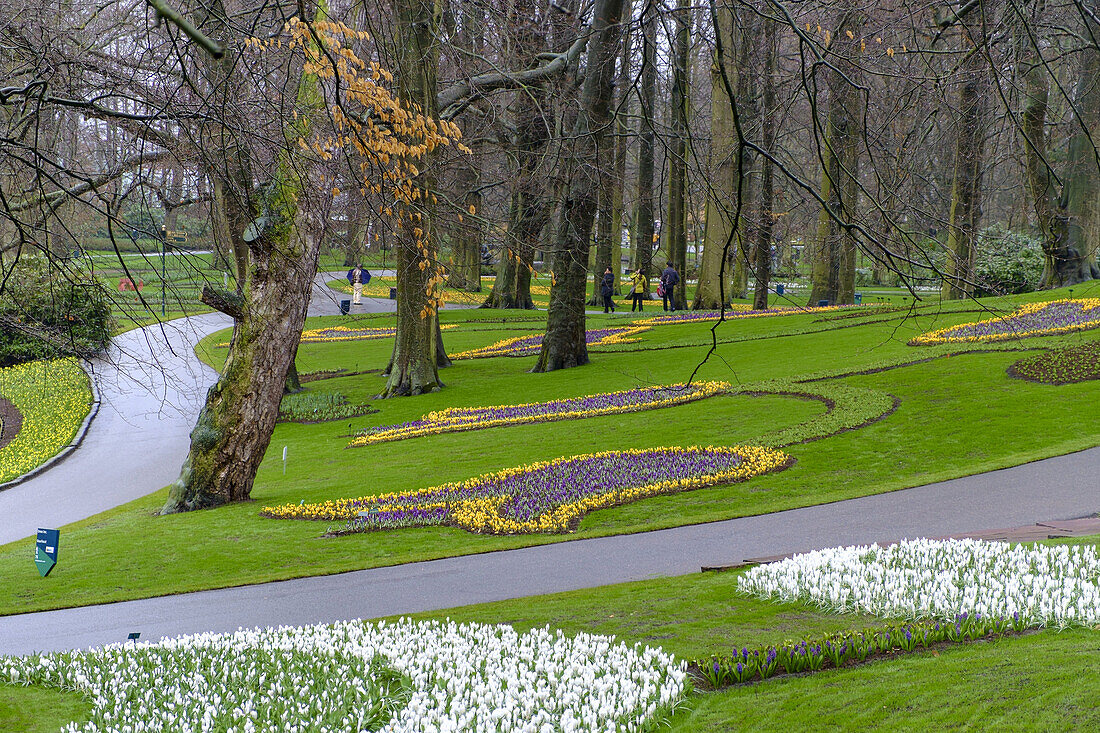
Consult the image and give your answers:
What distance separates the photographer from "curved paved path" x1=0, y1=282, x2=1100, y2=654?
8469 millimetres

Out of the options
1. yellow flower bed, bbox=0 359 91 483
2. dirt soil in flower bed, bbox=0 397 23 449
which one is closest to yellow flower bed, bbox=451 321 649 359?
yellow flower bed, bbox=0 359 91 483

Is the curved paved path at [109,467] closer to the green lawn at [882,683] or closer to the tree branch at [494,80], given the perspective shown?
the tree branch at [494,80]

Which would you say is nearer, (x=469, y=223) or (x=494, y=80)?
(x=469, y=223)

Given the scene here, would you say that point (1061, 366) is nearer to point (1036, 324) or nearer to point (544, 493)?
point (1036, 324)

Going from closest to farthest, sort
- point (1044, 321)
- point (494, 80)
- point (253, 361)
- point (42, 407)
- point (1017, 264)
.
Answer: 1. point (253, 361)
2. point (494, 80)
3. point (1044, 321)
4. point (42, 407)
5. point (1017, 264)

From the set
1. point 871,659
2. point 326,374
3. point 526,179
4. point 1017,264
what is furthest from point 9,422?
point 1017,264

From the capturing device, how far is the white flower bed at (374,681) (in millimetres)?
4500

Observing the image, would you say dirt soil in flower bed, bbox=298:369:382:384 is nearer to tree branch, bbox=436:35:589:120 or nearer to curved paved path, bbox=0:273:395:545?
curved paved path, bbox=0:273:395:545

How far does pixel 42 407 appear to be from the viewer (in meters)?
26.2

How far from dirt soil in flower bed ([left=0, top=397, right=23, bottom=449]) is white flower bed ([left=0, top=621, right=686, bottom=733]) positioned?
1948cm

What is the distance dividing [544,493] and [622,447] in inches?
125

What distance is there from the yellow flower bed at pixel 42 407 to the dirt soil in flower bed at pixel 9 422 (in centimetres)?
15

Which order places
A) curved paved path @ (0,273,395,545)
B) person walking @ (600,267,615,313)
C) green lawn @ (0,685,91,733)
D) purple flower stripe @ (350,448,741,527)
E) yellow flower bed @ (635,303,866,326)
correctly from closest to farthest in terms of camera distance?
green lawn @ (0,685,91,733)
purple flower stripe @ (350,448,741,527)
curved paved path @ (0,273,395,545)
yellow flower bed @ (635,303,866,326)
person walking @ (600,267,615,313)

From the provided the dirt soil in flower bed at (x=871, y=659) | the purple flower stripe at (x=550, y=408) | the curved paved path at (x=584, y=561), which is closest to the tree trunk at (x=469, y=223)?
the curved paved path at (x=584, y=561)
